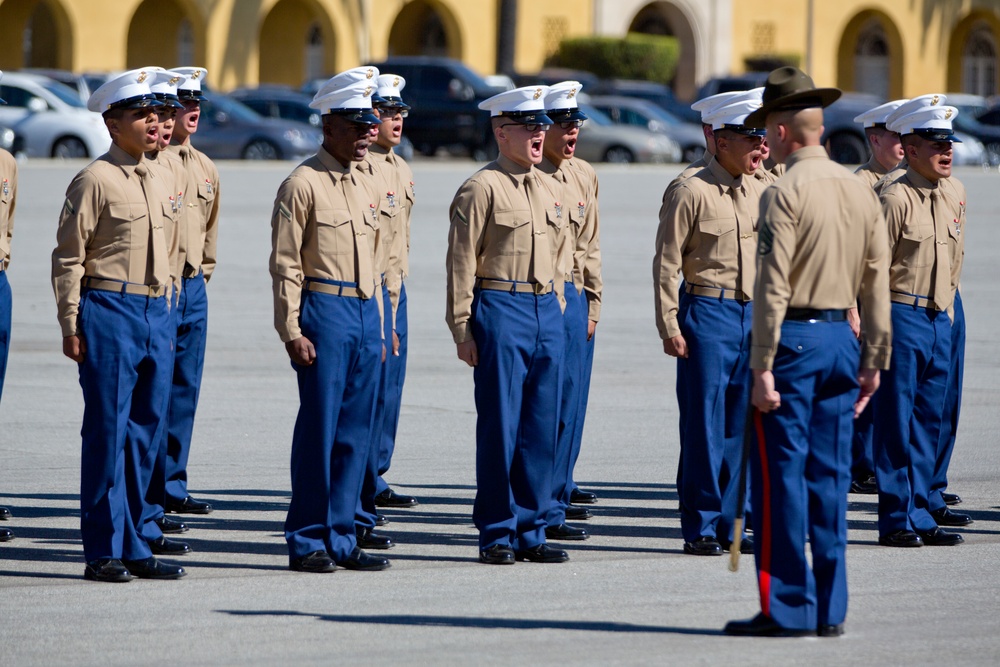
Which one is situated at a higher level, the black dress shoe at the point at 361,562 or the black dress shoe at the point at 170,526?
the black dress shoe at the point at 361,562

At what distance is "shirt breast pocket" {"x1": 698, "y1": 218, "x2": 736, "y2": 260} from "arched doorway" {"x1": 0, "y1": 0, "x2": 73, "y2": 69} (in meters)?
42.3

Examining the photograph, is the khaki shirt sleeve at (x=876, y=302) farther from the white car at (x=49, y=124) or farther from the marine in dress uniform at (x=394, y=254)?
the white car at (x=49, y=124)

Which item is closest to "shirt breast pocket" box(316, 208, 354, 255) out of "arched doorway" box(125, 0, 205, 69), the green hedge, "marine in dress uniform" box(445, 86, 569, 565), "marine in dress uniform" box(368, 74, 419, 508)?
"marine in dress uniform" box(445, 86, 569, 565)

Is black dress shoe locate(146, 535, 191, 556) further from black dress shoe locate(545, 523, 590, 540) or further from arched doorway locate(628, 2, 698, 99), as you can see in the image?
arched doorway locate(628, 2, 698, 99)

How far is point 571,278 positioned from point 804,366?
7.28ft

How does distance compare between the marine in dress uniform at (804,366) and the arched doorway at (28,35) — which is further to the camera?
the arched doorway at (28,35)

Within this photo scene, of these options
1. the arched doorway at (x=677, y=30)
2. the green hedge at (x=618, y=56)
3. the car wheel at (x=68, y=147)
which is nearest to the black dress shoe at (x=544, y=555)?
the car wheel at (x=68, y=147)

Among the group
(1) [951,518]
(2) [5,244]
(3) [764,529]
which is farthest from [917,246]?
(2) [5,244]

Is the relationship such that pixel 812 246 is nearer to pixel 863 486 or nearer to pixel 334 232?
pixel 334 232

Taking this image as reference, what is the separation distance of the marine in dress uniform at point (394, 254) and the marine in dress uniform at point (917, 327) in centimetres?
249

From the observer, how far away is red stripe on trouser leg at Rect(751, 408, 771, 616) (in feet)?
20.5

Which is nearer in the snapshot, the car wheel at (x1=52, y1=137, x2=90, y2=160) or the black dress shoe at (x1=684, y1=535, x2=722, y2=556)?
the black dress shoe at (x1=684, y1=535, x2=722, y2=556)

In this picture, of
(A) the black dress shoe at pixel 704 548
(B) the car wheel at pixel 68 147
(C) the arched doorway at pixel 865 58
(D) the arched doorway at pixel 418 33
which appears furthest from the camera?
(C) the arched doorway at pixel 865 58

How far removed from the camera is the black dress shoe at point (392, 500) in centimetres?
899
